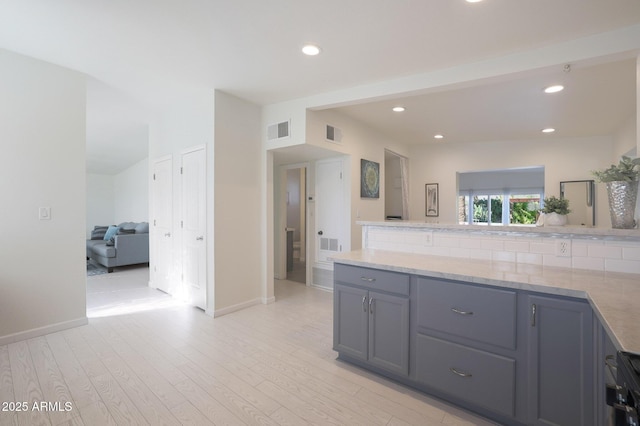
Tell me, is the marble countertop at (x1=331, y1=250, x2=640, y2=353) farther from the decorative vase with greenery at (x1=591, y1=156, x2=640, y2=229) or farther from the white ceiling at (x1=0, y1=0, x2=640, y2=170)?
the white ceiling at (x1=0, y1=0, x2=640, y2=170)

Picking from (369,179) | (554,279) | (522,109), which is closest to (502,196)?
(522,109)

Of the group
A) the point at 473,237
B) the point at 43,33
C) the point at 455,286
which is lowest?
the point at 455,286

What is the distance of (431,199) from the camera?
267 inches

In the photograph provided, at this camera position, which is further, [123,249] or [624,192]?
[123,249]

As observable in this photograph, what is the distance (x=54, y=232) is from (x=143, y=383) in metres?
1.96

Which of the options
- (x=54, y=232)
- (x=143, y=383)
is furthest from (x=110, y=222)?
(x=143, y=383)

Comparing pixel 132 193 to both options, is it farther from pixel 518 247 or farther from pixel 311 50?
pixel 518 247

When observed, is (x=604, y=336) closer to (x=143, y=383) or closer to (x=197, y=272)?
(x=143, y=383)

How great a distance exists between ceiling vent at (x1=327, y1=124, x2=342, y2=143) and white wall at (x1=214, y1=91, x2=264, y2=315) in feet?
3.21

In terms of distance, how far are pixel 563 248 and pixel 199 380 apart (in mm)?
2833

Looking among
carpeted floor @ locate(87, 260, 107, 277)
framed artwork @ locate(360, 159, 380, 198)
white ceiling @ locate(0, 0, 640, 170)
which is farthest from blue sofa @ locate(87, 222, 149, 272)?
framed artwork @ locate(360, 159, 380, 198)

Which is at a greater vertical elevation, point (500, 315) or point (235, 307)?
point (500, 315)

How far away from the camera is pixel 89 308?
12.5 feet

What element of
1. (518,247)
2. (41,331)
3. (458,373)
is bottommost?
(41,331)
